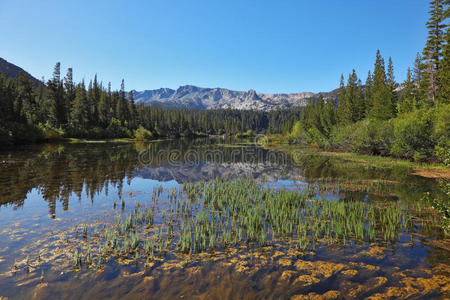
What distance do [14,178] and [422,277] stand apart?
87.1 ft

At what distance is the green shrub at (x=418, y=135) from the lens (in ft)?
105

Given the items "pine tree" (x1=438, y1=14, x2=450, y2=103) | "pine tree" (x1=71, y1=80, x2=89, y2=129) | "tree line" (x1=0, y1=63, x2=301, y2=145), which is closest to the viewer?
"pine tree" (x1=438, y1=14, x2=450, y2=103)

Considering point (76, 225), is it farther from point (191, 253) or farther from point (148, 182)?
point (148, 182)

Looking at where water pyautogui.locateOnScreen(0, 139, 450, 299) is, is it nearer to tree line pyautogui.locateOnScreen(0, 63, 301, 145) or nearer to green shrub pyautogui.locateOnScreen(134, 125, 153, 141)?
tree line pyautogui.locateOnScreen(0, 63, 301, 145)

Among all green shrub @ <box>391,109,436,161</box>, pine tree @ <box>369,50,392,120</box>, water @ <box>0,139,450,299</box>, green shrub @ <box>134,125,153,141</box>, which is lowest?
water @ <box>0,139,450,299</box>

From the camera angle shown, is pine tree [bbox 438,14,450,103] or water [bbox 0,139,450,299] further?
pine tree [bbox 438,14,450,103]

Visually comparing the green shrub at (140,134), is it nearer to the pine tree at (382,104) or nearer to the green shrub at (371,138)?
the green shrub at (371,138)

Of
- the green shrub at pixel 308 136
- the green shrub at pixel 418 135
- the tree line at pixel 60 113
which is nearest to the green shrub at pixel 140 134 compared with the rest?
the tree line at pixel 60 113

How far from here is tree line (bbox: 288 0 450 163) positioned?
32.1 metres

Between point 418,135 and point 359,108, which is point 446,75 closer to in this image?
point 418,135

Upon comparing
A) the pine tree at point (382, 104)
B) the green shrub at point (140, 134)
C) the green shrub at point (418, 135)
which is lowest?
the green shrub at point (418, 135)

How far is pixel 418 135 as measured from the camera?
3241 centimetres

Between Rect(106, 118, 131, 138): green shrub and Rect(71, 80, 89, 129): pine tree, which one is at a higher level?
Rect(71, 80, 89, 129): pine tree

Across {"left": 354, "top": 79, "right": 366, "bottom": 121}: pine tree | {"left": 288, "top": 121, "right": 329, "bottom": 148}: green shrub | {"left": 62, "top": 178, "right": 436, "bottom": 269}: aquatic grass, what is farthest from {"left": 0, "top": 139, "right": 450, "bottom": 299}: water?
{"left": 354, "top": 79, "right": 366, "bottom": 121}: pine tree
